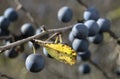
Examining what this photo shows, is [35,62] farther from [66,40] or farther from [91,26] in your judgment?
[66,40]

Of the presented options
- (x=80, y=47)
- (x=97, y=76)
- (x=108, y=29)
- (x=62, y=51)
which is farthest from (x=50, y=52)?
(x=97, y=76)

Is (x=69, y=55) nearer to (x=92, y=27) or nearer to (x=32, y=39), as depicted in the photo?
(x=32, y=39)

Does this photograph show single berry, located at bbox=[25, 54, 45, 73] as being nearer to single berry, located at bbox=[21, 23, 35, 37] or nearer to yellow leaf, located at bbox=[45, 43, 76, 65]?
yellow leaf, located at bbox=[45, 43, 76, 65]

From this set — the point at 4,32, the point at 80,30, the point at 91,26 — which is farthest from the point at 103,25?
the point at 4,32

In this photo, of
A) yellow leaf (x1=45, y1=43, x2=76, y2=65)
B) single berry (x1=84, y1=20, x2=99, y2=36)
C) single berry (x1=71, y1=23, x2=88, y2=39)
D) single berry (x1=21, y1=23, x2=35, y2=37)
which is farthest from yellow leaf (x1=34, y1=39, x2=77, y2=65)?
single berry (x1=21, y1=23, x2=35, y2=37)

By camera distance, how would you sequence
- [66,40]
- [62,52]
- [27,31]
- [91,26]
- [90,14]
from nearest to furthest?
1. [62,52]
2. [91,26]
3. [90,14]
4. [27,31]
5. [66,40]

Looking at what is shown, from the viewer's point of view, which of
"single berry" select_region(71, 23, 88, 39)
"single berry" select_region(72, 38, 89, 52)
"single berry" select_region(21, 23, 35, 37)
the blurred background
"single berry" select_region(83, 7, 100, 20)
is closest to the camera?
"single berry" select_region(71, 23, 88, 39)

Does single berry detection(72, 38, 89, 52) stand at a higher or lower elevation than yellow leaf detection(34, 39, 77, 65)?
lower

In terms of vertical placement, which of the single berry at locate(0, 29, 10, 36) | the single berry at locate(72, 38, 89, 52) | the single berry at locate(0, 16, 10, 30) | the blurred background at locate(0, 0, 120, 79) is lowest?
the blurred background at locate(0, 0, 120, 79)

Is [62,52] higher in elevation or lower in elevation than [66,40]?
higher
